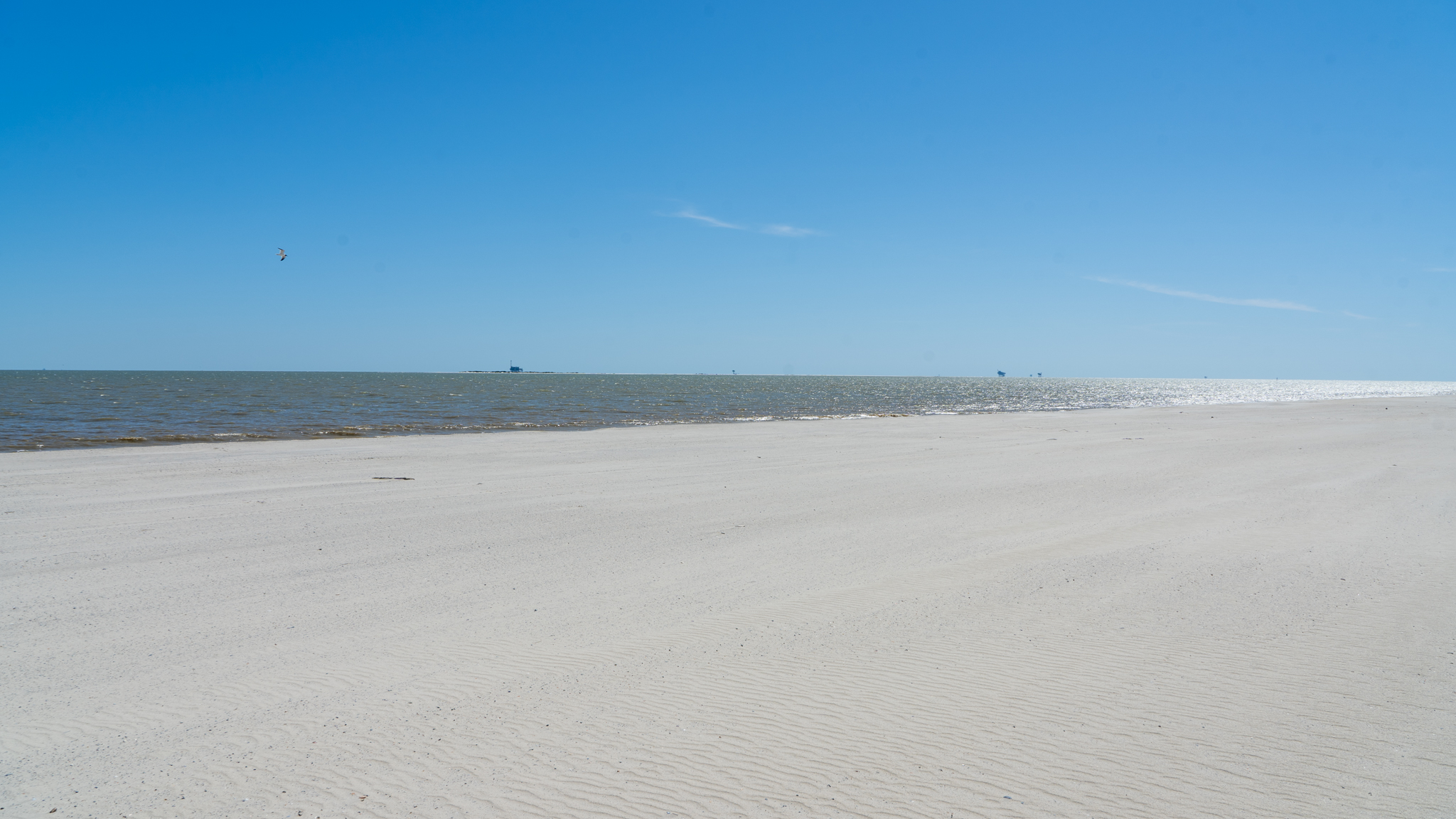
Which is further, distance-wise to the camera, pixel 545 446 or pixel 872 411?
pixel 872 411

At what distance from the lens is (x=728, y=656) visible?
220 inches

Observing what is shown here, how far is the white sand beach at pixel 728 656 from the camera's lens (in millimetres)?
3883

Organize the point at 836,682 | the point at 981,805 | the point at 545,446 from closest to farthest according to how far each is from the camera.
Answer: the point at 981,805 → the point at 836,682 → the point at 545,446

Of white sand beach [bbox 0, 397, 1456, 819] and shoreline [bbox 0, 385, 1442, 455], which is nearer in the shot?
white sand beach [bbox 0, 397, 1456, 819]

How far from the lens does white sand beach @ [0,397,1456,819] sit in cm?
388

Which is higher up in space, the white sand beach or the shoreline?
the shoreline

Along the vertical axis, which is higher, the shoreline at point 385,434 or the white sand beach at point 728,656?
the shoreline at point 385,434

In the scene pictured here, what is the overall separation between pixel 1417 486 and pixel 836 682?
13991 millimetres

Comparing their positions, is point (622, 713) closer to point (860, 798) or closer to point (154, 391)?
point (860, 798)

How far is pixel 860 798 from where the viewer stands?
378cm

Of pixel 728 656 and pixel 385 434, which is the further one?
pixel 385 434

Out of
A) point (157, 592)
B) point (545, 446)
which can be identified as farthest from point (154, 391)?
point (157, 592)

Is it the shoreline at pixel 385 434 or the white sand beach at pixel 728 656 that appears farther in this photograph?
the shoreline at pixel 385 434

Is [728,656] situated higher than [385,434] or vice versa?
[385,434]
